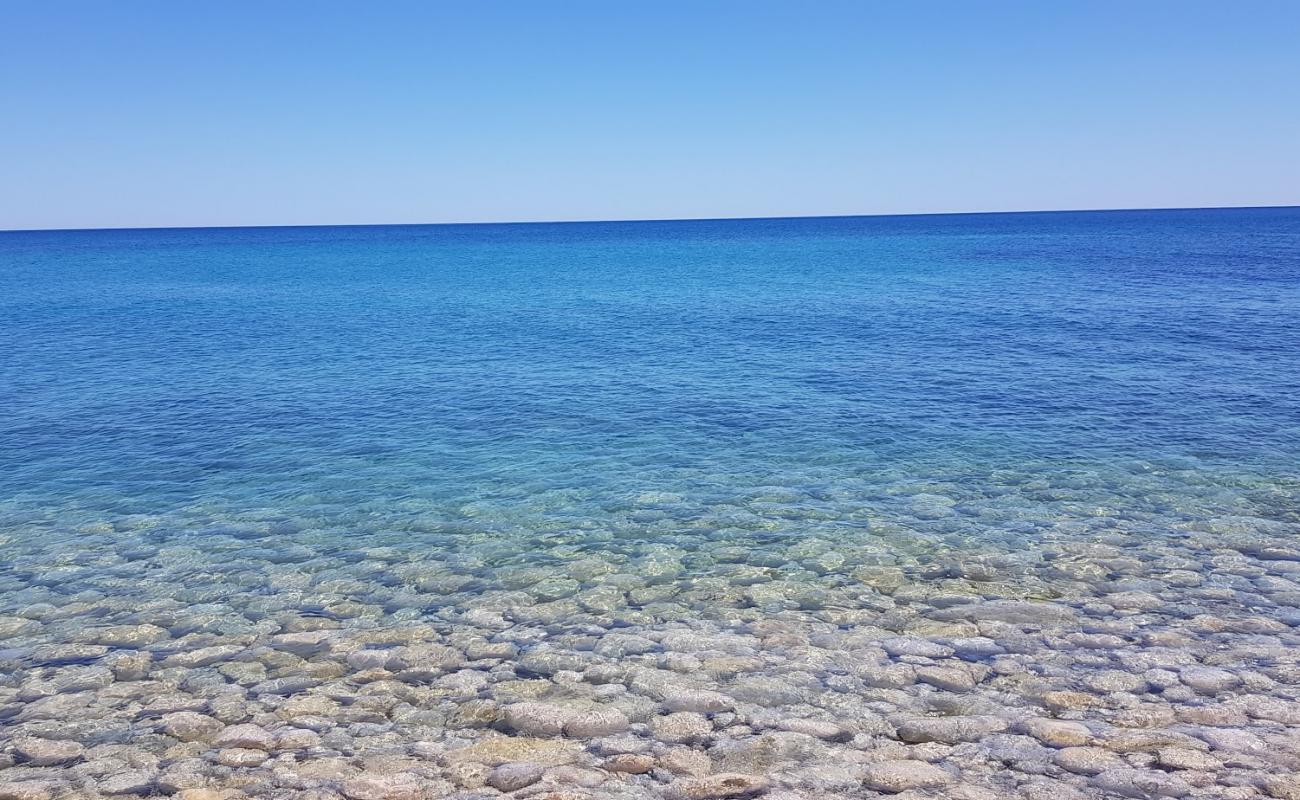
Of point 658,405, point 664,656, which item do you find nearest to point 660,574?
point 664,656

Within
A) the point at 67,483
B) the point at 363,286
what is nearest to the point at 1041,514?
the point at 67,483

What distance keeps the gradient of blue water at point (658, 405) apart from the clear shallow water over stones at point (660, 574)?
0.16m

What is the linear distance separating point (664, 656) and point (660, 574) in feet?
8.65

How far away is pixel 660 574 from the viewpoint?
43.1 ft

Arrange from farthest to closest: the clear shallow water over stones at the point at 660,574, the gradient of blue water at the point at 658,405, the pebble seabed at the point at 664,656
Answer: the gradient of blue water at the point at 658,405 < the clear shallow water over stones at the point at 660,574 < the pebble seabed at the point at 664,656

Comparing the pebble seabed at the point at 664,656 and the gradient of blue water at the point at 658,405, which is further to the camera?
the gradient of blue water at the point at 658,405

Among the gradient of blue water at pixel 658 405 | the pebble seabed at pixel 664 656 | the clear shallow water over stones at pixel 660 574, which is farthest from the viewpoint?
the gradient of blue water at pixel 658 405

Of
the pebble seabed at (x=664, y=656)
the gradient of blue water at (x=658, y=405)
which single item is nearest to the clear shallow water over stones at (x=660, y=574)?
the pebble seabed at (x=664, y=656)

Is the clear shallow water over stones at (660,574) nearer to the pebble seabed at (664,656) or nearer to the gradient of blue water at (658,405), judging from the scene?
the pebble seabed at (664,656)

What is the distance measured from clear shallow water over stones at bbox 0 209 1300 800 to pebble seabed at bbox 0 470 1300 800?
0.18 ft

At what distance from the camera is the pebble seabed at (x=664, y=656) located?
26.6ft

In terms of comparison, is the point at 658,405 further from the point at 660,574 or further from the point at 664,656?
the point at 664,656

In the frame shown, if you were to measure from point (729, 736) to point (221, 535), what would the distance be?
10.4m

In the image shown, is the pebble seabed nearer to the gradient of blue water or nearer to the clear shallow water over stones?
the clear shallow water over stones
